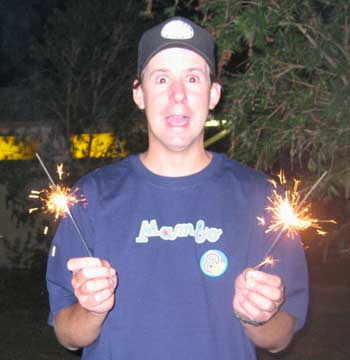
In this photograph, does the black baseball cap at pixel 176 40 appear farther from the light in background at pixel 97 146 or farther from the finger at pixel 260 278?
the light in background at pixel 97 146

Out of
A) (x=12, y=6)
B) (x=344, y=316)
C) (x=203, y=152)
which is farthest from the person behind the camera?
(x=12, y=6)

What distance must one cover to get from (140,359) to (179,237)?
1.48ft

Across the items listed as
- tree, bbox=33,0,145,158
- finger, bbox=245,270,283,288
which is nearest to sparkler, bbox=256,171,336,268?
finger, bbox=245,270,283,288

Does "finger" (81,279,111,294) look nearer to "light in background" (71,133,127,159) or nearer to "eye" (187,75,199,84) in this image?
"eye" (187,75,199,84)

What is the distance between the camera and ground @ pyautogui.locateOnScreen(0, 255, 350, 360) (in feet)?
28.4

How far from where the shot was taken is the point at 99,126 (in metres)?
11.1

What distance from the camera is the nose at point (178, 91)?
2584 mm

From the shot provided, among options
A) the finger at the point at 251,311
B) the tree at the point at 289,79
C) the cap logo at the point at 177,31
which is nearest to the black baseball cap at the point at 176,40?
the cap logo at the point at 177,31

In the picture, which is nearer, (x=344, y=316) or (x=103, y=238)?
(x=103, y=238)

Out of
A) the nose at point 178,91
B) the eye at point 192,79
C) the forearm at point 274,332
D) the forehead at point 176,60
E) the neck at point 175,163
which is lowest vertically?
the forearm at point 274,332

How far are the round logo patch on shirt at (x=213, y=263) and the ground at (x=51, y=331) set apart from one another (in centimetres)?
528

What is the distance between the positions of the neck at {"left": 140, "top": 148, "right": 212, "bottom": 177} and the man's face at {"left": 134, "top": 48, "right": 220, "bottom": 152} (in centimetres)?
4

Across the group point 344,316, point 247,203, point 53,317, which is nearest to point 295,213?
point 247,203

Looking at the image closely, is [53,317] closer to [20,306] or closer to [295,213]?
[295,213]
